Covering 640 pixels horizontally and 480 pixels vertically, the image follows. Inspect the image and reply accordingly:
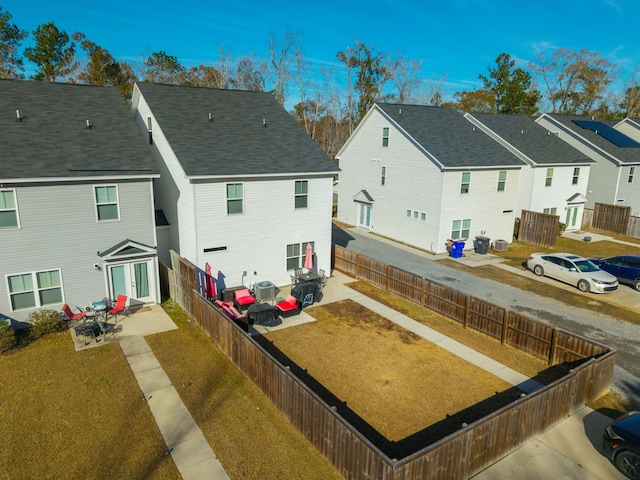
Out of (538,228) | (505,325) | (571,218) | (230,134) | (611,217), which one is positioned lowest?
(505,325)

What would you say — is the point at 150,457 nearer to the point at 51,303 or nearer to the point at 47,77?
the point at 51,303

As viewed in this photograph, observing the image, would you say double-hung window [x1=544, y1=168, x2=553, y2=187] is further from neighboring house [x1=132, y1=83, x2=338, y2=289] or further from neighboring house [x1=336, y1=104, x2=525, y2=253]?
neighboring house [x1=132, y1=83, x2=338, y2=289]

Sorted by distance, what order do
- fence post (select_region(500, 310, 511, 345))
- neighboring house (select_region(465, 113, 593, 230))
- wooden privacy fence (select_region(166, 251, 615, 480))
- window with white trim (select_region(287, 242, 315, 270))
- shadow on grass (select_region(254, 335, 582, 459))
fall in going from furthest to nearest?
neighboring house (select_region(465, 113, 593, 230))
window with white trim (select_region(287, 242, 315, 270))
fence post (select_region(500, 310, 511, 345))
shadow on grass (select_region(254, 335, 582, 459))
wooden privacy fence (select_region(166, 251, 615, 480))

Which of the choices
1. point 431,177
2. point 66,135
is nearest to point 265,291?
point 66,135

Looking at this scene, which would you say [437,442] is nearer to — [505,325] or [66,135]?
[505,325]

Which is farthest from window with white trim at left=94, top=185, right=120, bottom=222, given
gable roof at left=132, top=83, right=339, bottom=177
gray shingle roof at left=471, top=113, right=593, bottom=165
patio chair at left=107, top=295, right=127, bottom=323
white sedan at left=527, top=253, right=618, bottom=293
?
gray shingle roof at left=471, top=113, right=593, bottom=165

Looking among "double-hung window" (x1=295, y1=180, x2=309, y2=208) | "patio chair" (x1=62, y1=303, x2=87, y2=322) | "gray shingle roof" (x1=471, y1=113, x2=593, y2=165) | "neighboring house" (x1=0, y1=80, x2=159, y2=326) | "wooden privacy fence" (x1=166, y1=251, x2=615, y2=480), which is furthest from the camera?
"gray shingle roof" (x1=471, y1=113, x2=593, y2=165)

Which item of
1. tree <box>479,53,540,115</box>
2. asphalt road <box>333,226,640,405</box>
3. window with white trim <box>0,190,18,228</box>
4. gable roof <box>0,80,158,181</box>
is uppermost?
tree <box>479,53,540,115</box>

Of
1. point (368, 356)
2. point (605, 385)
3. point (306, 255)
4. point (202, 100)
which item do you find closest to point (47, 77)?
point (202, 100)
